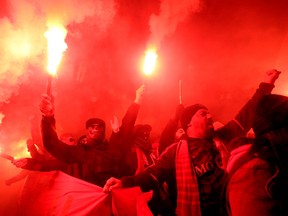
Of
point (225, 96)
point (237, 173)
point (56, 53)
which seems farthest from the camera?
point (225, 96)

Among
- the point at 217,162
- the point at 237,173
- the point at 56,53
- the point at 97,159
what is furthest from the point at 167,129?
the point at 237,173

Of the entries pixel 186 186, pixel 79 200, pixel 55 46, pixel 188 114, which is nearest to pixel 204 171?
pixel 186 186

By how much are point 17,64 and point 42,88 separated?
189cm

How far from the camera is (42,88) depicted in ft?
32.9

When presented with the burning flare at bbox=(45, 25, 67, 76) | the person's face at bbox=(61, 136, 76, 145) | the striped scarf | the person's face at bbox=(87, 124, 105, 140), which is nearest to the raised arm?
the striped scarf

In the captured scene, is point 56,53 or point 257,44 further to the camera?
point 257,44

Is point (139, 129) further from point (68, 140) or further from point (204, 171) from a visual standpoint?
point (204, 171)

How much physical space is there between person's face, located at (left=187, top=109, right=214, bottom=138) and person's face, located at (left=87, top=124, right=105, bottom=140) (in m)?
2.01

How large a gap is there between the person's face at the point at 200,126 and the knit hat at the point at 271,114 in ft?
4.88

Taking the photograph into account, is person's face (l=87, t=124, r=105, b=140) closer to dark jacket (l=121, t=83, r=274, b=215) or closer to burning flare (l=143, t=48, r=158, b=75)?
→ burning flare (l=143, t=48, r=158, b=75)

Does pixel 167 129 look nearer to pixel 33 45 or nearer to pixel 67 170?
pixel 67 170

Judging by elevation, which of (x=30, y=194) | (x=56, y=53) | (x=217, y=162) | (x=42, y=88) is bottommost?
(x=217, y=162)

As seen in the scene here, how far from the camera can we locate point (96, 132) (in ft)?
16.7

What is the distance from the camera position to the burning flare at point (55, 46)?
11.4ft
